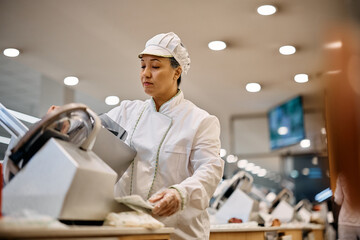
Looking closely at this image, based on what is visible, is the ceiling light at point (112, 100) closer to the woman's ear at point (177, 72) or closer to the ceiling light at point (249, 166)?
the woman's ear at point (177, 72)

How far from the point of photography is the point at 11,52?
505 centimetres

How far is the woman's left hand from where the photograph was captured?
1672 millimetres

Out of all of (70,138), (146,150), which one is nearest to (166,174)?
(146,150)

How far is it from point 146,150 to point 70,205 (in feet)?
2.86

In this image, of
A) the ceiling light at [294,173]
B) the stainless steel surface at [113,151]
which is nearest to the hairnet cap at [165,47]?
the stainless steel surface at [113,151]

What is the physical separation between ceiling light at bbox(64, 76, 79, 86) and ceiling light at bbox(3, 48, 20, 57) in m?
1.16

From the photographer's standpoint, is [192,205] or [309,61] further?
[309,61]

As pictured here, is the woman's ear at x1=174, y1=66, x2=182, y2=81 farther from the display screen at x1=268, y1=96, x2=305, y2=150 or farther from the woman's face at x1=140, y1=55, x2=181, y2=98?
the display screen at x1=268, y1=96, x2=305, y2=150

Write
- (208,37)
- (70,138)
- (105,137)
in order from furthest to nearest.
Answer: (208,37)
(105,137)
(70,138)

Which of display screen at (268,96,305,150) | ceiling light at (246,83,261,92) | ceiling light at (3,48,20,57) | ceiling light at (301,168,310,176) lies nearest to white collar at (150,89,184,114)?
ceiling light at (3,48,20,57)

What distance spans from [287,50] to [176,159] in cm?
385

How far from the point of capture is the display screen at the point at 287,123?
7.34m

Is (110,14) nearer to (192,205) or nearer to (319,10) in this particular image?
(319,10)

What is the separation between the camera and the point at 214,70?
6.36m
